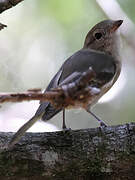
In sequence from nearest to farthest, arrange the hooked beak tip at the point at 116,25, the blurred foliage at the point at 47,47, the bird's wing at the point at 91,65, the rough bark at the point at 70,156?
the rough bark at the point at 70,156
the bird's wing at the point at 91,65
the hooked beak tip at the point at 116,25
the blurred foliage at the point at 47,47

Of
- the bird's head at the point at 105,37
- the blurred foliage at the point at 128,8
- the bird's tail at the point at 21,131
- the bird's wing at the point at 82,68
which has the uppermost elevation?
the blurred foliage at the point at 128,8

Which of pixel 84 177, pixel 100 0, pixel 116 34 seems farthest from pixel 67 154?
pixel 100 0

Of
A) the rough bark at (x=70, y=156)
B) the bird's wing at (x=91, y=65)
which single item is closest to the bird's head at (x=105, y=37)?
the bird's wing at (x=91, y=65)

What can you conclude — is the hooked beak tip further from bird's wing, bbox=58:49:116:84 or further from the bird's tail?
the bird's tail

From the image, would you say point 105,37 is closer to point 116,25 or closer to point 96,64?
point 116,25

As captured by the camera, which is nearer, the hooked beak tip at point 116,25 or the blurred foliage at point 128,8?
the hooked beak tip at point 116,25

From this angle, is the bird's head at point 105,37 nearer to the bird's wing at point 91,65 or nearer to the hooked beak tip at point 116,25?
the hooked beak tip at point 116,25

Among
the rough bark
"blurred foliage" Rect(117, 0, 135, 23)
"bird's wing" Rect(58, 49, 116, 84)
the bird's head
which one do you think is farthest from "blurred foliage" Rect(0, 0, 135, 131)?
the rough bark

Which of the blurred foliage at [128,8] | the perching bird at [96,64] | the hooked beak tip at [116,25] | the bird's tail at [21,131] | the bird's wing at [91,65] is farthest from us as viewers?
the blurred foliage at [128,8]
